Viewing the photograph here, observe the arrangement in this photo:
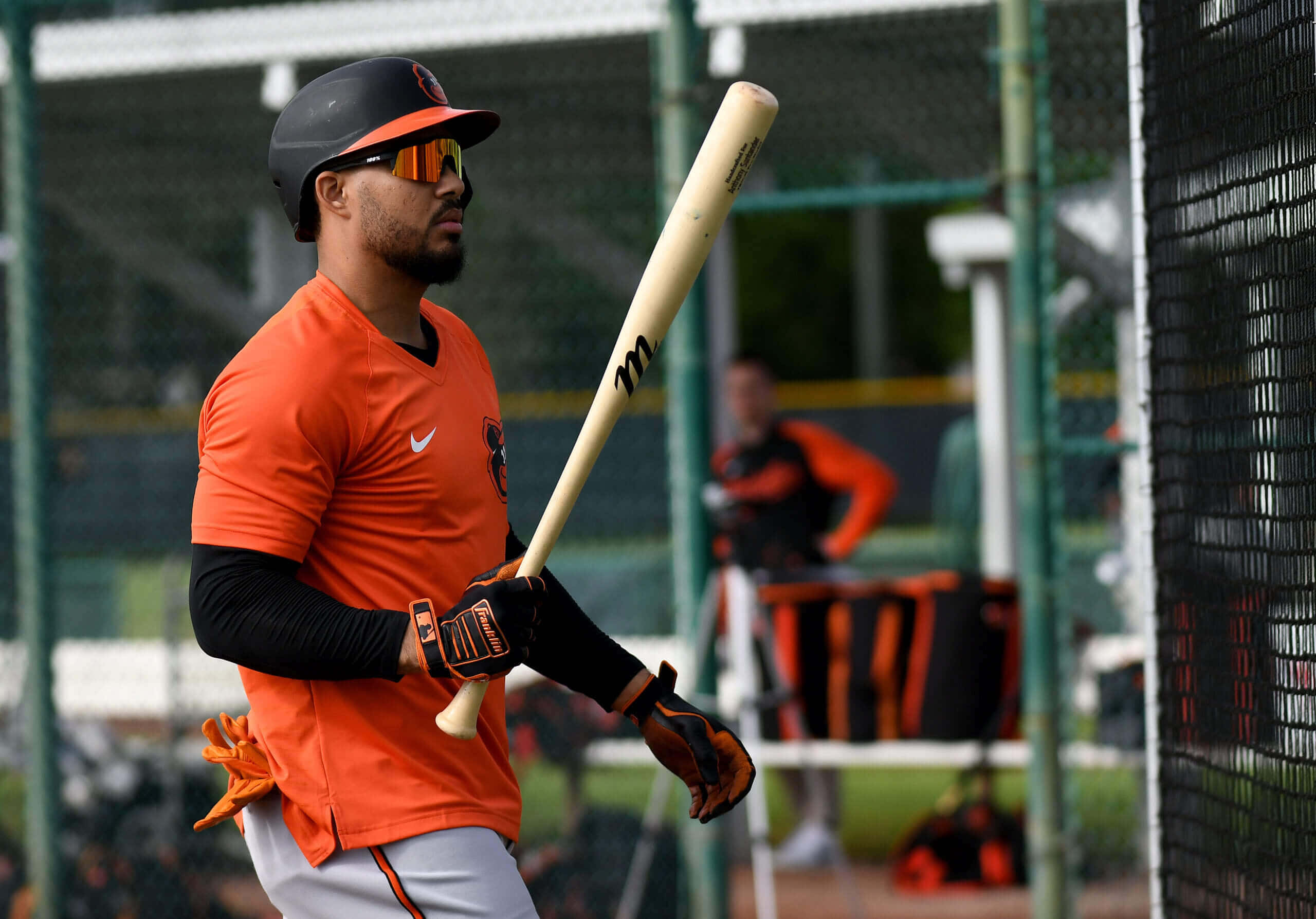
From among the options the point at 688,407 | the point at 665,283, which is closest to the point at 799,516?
the point at 688,407

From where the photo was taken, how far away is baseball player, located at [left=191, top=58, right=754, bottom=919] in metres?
2.12

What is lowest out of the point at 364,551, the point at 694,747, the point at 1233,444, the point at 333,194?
the point at 694,747

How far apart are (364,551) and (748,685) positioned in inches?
120

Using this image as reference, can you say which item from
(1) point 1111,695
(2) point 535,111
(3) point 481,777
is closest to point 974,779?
(1) point 1111,695

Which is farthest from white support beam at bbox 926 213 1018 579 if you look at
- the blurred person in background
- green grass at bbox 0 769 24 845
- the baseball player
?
the baseball player

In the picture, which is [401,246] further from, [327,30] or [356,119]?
[327,30]

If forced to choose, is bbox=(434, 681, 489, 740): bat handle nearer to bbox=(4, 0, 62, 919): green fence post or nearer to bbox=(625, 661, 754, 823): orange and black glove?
bbox=(625, 661, 754, 823): orange and black glove

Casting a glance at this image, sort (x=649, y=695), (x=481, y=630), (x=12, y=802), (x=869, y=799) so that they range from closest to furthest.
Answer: (x=481, y=630) → (x=649, y=695) → (x=12, y=802) → (x=869, y=799)

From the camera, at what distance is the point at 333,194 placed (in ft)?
7.68

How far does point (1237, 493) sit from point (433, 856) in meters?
1.56

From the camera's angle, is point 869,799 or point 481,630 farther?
point 869,799

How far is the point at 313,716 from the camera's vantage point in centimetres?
225

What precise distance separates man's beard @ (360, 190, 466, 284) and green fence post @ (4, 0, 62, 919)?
118 inches

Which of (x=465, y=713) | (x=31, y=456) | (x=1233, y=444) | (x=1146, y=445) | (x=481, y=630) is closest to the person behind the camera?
(x=481, y=630)
